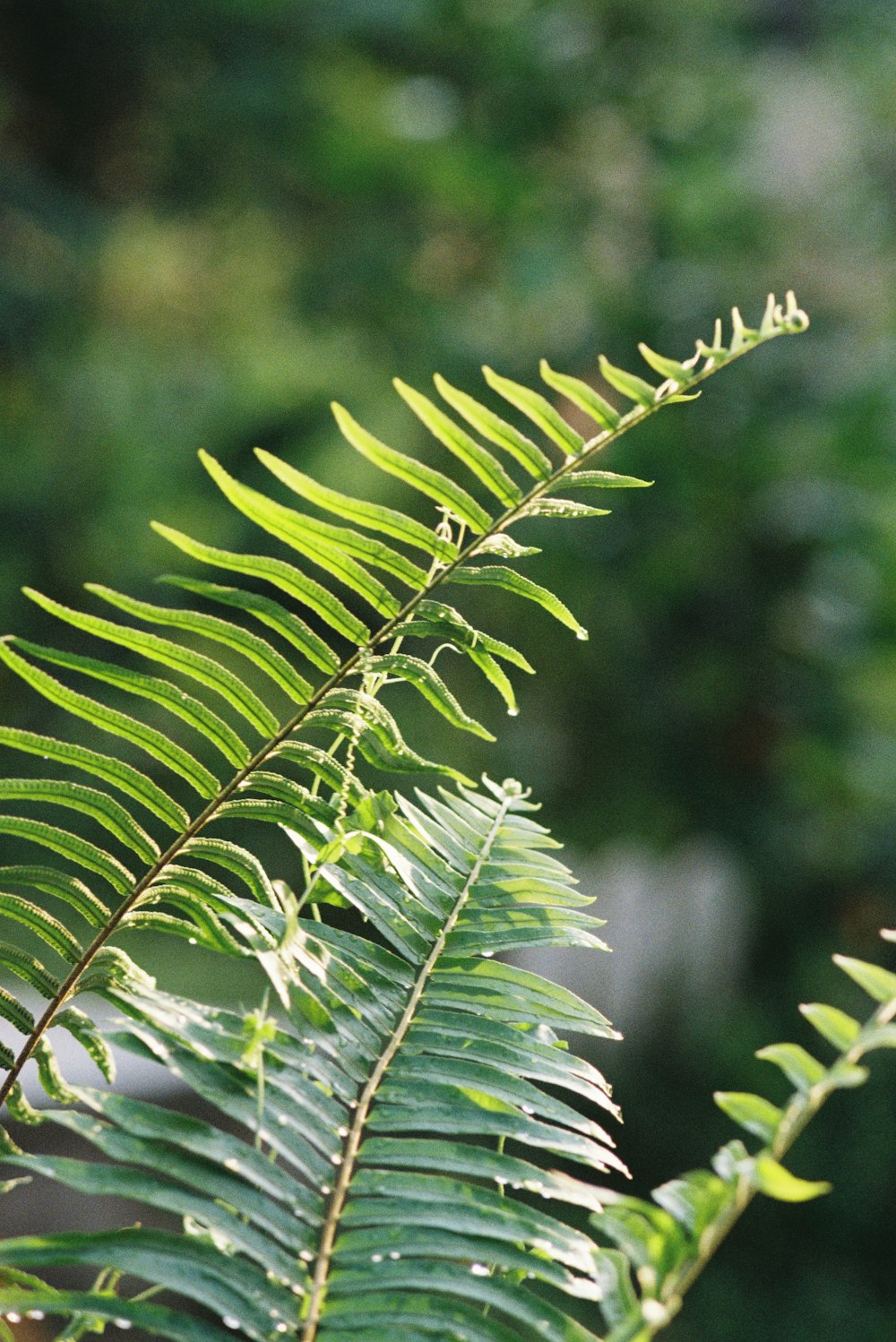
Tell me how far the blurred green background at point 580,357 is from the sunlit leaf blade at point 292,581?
2.36 metres

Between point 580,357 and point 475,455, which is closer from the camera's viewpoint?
point 475,455

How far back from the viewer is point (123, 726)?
1.45 ft

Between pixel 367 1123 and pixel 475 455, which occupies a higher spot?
pixel 475 455

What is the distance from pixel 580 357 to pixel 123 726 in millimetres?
3081

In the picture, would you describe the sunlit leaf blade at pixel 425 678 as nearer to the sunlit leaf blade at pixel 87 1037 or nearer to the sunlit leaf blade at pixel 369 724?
the sunlit leaf blade at pixel 369 724

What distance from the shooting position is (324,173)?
376 centimetres

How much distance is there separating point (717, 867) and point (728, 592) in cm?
77

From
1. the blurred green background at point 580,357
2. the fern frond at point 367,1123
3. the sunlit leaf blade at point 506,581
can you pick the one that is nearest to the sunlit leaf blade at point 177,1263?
the fern frond at point 367,1123

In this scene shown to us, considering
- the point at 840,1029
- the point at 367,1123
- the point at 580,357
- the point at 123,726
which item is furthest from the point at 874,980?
the point at 580,357

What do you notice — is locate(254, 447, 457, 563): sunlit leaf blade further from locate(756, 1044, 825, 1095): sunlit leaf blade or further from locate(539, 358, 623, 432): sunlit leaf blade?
locate(756, 1044, 825, 1095): sunlit leaf blade

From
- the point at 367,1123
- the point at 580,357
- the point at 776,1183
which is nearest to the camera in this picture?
the point at 776,1183

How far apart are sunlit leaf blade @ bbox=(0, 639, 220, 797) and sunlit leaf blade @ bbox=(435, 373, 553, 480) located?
0.16m

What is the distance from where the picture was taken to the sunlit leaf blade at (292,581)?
1.36 feet

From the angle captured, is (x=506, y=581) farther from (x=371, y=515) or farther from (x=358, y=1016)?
(x=358, y=1016)
